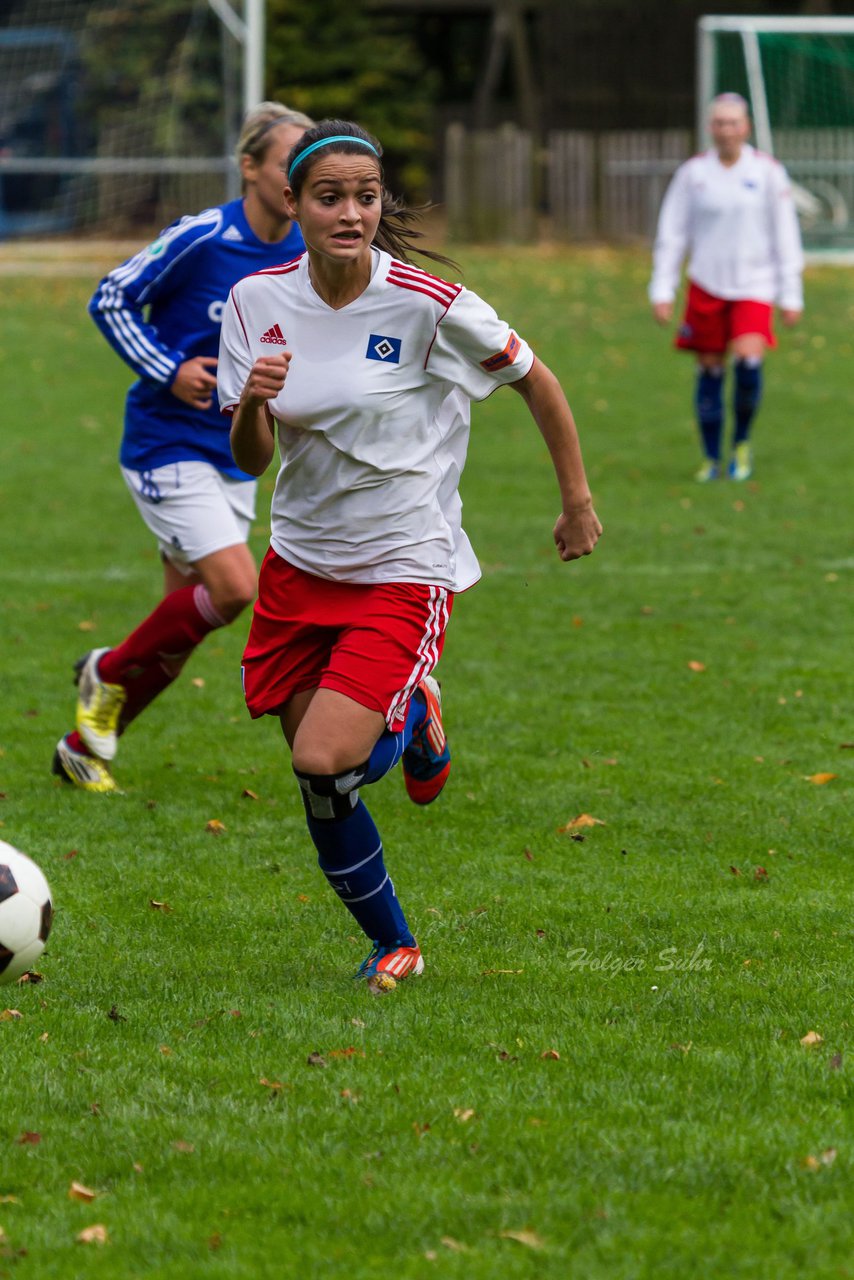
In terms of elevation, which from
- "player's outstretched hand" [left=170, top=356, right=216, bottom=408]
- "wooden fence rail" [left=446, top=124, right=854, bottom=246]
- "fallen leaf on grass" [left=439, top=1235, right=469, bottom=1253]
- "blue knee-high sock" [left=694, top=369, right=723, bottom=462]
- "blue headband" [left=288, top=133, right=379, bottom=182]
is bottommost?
"wooden fence rail" [left=446, top=124, right=854, bottom=246]

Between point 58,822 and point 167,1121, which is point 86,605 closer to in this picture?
point 58,822

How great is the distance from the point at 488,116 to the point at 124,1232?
37.0 metres

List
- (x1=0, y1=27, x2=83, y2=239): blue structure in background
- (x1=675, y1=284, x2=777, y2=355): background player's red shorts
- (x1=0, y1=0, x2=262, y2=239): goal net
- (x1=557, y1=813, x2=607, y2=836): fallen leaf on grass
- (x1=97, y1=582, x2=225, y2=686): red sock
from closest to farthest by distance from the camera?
(x1=557, y1=813, x2=607, y2=836): fallen leaf on grass → (x1=97, y1=582, x2=225, y2=686): red sock → (x1=675, y1=284, x2=777, y2=355): background player's red shorts → (x1=0, y1=0, x2=262, y2=239): goal net → (x1=0, y1=27, x2=83, y2=239): blue structure in background

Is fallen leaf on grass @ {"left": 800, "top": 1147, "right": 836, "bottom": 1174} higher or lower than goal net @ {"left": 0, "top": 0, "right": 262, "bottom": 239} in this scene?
higher

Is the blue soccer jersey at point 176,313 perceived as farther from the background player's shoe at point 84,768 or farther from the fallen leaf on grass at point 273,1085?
the fallen leaf on grass at point 273,1085

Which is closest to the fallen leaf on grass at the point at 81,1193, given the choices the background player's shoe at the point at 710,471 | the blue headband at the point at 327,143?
the blue headband at the point at 327,143

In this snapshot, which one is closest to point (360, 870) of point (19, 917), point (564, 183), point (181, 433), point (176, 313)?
point (19, 917)

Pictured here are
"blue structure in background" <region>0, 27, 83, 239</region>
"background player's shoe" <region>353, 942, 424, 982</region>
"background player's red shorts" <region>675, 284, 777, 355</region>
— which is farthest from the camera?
"blue structure in background" <region>0, 27, 83, 239</region>

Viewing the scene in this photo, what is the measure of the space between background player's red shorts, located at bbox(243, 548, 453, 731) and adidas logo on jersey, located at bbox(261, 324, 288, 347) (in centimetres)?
55

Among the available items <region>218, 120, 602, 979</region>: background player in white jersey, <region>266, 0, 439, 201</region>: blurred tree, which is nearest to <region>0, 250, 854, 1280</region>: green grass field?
<region>218, 120, 602, 979</region>: background player in white jersey

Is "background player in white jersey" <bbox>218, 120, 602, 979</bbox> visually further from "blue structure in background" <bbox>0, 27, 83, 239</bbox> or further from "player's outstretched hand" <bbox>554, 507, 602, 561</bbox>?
"blue structure in background" <bbox>0, 27, 83, 239</bbox>

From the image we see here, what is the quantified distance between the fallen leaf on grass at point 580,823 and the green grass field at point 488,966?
0.13 ft

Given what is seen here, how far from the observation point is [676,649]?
26.3 ft

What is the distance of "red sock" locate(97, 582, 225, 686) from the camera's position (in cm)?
609
